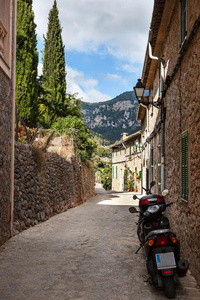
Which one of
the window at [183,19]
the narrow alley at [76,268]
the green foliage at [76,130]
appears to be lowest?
the narrow alley at [76,268]

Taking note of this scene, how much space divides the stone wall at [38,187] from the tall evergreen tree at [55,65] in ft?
18.9

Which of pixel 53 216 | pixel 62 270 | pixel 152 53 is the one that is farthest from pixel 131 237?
pixel 152 53

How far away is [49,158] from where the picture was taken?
1110 centimetres

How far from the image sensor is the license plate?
3396 mm

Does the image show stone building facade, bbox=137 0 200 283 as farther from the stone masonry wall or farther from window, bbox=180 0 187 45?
the stone masonry wall

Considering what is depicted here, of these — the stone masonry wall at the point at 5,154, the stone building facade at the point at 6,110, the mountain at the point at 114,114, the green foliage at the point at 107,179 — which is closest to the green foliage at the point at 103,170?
the green foliage at the point at 107,179

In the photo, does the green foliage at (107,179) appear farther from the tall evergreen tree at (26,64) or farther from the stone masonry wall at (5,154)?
the stone masonry wall at (5,154)

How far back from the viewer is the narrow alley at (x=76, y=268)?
351cm

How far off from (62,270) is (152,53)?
7.75 meters

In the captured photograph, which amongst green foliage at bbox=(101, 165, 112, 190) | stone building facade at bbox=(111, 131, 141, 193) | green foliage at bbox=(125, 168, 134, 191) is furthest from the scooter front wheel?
green foliage at bbox=(101, 165, 112, 190)

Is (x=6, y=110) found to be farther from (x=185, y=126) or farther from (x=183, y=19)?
(x=183, y=19)

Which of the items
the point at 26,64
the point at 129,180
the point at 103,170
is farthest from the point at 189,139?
the point at 103,170

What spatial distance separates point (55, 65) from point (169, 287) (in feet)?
59.2

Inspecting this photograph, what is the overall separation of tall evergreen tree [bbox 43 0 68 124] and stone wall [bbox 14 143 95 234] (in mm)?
5768
